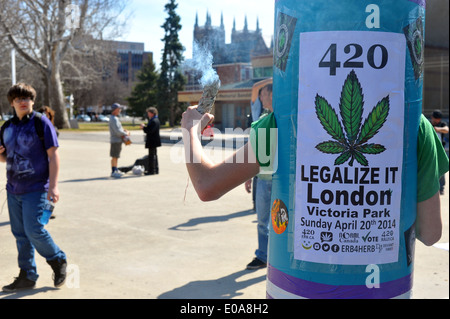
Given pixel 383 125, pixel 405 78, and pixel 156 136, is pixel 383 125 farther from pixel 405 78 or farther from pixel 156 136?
pixel 156 136

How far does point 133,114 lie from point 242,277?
170 feet

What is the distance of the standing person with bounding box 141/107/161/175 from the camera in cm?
1306

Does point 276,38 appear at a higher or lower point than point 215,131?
higher

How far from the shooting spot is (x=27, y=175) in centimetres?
454

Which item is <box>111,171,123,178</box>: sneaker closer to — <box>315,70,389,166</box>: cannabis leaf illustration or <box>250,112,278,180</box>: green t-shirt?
<box>250,112,278,180</box>: green t-shirt

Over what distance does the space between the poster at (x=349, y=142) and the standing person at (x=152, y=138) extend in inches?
450

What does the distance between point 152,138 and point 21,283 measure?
8507 mm

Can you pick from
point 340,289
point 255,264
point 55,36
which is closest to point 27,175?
point 255,264

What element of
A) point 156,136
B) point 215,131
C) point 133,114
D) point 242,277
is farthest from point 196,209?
point 133,114

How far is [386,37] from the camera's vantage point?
1.77 meters

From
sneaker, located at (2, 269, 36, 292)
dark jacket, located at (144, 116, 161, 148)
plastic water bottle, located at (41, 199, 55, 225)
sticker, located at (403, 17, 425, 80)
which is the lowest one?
sneaker, located at (2, 269, 36, 292)

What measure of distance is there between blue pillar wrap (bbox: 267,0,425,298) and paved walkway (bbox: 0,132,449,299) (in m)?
0.61

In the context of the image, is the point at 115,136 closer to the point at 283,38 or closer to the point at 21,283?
the point at 21,283

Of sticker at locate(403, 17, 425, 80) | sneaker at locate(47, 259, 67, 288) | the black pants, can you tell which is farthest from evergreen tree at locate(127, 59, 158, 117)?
sticker at locate(403, 17, 425, 80)
